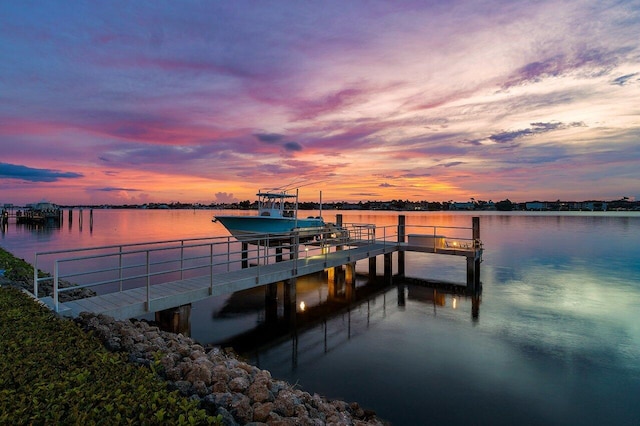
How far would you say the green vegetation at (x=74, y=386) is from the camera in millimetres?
3168

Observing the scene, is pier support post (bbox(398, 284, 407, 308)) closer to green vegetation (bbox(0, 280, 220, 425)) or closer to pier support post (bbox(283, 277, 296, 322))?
pier support post (bbox(283, 277, 296, 322))

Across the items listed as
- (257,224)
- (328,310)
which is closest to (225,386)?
(328,310)

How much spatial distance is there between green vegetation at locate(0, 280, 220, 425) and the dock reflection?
16.1 feet

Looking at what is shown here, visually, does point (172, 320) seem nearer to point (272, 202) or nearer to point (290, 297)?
point (290, 297)

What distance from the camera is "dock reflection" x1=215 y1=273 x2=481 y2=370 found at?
9781 mm

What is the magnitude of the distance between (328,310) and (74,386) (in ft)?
32.5

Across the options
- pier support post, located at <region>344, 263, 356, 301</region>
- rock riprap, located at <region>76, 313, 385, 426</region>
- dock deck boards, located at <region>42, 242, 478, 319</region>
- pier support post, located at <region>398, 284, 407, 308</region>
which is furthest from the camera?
pier support post, located at <region>344, 263, 356, 301</region>

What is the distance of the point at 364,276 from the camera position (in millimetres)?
18781

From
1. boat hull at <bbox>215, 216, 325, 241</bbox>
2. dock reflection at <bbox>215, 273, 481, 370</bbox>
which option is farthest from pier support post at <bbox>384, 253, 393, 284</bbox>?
boat hull at <bbox>215, 216, 325, 241</bbox>

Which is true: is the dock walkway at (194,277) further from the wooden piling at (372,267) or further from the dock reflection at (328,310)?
the dock reflection at (328,310)

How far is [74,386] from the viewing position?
145 inches

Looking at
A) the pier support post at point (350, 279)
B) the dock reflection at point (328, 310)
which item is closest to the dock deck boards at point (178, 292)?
the dock reflection at point (328, 310)

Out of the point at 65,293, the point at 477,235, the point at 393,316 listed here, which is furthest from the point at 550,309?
the point at 65,293

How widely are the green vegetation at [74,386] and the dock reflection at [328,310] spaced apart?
4.89m
